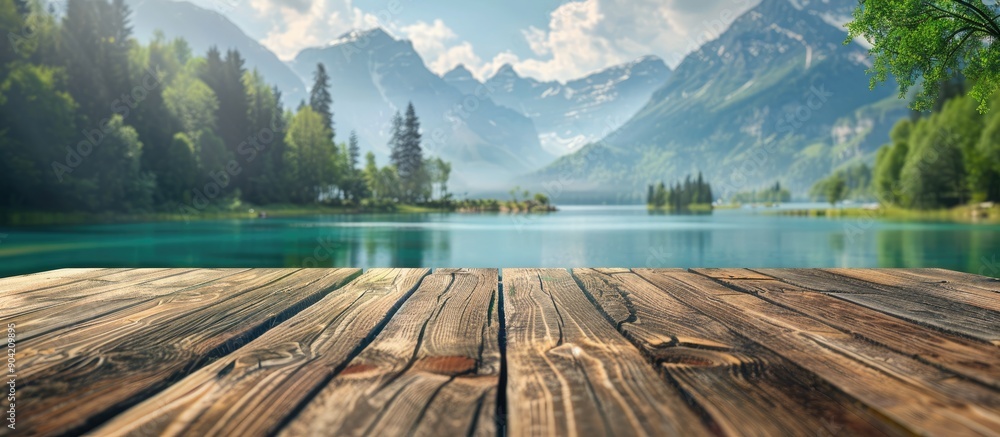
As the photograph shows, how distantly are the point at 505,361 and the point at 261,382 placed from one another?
795 mm

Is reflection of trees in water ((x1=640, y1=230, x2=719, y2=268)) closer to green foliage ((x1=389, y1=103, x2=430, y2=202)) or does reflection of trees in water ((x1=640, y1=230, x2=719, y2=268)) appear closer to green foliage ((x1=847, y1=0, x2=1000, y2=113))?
green foliage ((x1=847, y1=0, x2=1000, y2=113))

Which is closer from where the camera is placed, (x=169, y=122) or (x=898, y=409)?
(x=898, y=409)

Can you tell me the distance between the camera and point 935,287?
12.5ft

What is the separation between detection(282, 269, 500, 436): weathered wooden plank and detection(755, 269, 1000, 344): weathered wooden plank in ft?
6.87

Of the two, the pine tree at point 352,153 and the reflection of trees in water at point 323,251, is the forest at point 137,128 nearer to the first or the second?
the pine tree at point 352,153

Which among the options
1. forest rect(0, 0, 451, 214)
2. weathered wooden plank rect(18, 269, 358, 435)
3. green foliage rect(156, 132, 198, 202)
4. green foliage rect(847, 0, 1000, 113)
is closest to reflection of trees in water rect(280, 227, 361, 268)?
weathered wooden plank rect(18, 269, 358, 435)

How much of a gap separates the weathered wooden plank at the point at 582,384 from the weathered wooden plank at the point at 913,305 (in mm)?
1574

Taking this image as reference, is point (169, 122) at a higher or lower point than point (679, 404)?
higher

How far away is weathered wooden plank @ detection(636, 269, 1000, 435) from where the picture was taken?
4.60ft

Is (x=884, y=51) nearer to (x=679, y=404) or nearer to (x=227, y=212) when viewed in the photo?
Result: (x=679, y=404)

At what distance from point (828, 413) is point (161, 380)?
6.57 feet

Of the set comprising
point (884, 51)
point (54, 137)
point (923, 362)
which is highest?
point (54, 137)

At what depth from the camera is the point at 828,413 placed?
147 cm

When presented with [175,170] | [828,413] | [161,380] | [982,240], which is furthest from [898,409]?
[175,170]
